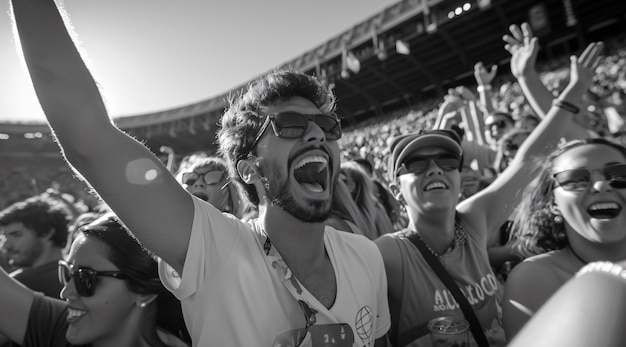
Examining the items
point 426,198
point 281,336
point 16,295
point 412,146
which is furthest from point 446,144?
point 16,295

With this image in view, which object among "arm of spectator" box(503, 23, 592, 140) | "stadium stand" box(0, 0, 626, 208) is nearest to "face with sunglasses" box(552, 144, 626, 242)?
"arm of spectator" box(503, 23, 592, 140)

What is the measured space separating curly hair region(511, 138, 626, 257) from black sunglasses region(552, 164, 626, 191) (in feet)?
0.36

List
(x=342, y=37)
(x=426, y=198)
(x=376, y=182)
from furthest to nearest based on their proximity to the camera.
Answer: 1. (x=342, y=37)
2. (x=376, y=182)
3. (x=426, y=198)

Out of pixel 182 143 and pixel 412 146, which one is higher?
pixel 182 143

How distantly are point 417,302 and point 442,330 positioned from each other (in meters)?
0.64

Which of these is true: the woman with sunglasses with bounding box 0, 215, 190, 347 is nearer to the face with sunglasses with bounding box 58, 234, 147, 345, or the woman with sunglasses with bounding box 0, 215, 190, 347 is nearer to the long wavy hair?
the face with sunglasses with bounding box 58, 234, 147, 345

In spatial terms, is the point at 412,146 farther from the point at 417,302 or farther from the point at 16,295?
the point at 16,295

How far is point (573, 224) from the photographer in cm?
184

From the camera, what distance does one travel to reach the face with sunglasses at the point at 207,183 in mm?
3397

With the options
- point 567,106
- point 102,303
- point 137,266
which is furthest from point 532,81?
point 102,303

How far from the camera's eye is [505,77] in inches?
856

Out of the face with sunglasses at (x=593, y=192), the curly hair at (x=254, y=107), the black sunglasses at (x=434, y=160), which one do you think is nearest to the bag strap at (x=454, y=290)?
the black sunglasses at (x=434, y=160)

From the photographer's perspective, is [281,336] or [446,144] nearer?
[281,336]

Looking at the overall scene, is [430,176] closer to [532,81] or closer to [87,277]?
[532,81]
